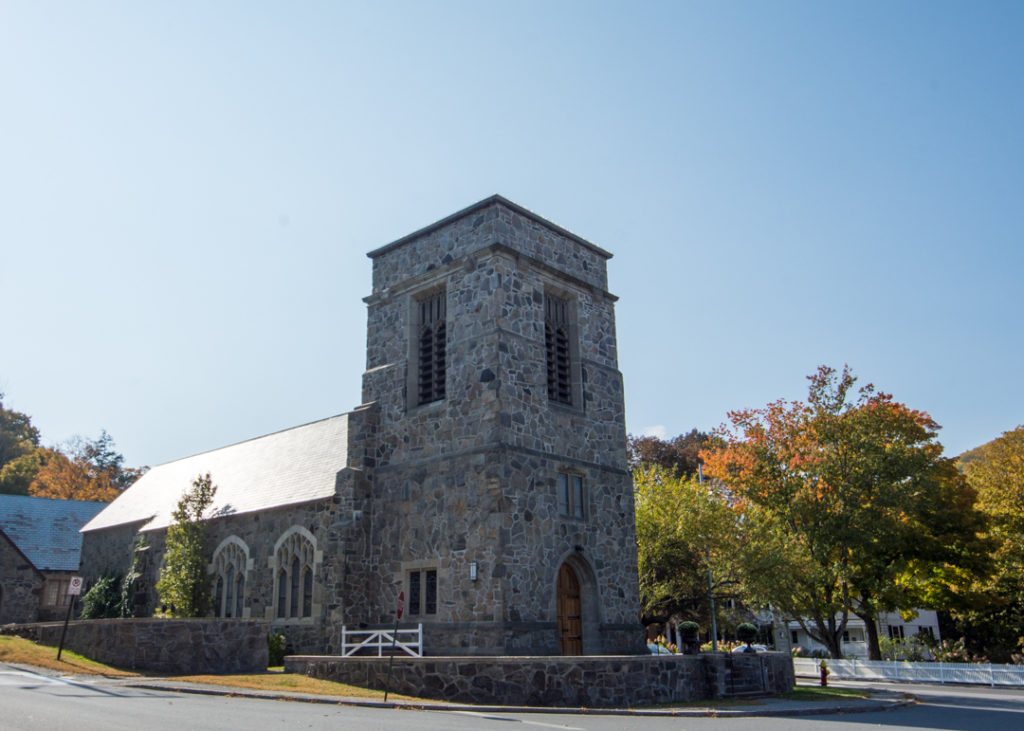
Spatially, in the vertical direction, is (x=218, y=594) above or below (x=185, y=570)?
below

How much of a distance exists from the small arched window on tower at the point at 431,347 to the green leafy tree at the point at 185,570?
1166 cm

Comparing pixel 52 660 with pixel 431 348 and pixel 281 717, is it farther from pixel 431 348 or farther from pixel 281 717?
pixel 431 348

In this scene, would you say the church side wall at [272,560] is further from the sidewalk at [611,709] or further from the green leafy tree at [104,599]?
the sidewalk at [611,709]

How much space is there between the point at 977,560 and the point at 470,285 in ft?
78.5

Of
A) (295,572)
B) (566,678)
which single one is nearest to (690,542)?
(295,572)

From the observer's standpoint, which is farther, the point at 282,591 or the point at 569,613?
the point at 282,591

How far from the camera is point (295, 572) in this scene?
2528 centimetres

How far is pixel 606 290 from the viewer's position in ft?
83.6

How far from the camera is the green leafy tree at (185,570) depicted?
27.9m

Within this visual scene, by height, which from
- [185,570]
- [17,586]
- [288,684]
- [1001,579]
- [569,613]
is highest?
[185,570]

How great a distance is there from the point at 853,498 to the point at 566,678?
703 inches

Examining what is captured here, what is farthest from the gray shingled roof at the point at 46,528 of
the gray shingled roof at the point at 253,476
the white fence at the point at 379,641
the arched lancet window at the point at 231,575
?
the white fence at the point at 379,641

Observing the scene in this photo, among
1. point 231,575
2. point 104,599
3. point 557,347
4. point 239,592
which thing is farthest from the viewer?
point 104,599

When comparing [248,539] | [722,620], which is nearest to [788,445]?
[722,620]
